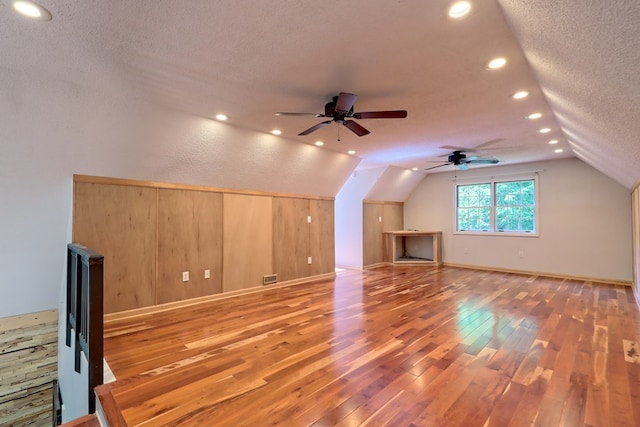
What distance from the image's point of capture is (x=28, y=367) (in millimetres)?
3688

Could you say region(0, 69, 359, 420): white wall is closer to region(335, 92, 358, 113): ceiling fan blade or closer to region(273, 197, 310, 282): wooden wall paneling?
region(273, 197, 310, 282): wooden wall paneling

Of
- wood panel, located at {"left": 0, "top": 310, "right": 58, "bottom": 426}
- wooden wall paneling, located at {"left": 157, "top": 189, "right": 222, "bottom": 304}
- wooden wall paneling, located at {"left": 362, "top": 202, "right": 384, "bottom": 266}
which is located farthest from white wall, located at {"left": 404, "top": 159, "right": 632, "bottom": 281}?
wood panel, located at {"left": 0, "top": 310, "right": 58, "bottom": 426}

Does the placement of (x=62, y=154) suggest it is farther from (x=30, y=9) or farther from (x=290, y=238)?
(x=290, y=238)

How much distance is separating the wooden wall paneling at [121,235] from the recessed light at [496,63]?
4049 mm

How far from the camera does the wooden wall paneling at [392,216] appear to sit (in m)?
7.96

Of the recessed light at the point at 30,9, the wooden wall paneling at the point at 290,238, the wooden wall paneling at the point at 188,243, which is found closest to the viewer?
the recessed light at the point at 30,9

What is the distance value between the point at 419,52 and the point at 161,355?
336 centimetres

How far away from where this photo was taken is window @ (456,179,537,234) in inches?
261

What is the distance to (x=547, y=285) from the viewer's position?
548 cm

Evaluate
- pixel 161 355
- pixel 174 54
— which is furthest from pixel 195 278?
pixel 174 54

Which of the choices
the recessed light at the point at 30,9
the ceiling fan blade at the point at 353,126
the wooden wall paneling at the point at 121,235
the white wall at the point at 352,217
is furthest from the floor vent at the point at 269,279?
the recessed light at the point at 30,9

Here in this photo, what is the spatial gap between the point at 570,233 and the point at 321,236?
5162 millimetres

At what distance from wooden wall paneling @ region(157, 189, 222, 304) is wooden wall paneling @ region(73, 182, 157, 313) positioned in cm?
14

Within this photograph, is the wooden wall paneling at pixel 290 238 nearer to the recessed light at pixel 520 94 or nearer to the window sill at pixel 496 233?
the recessed light at pixel 520 94
